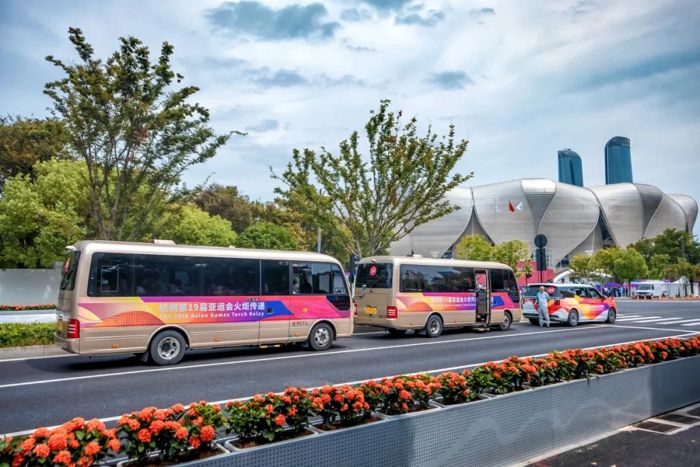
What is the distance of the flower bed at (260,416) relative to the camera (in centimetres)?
346

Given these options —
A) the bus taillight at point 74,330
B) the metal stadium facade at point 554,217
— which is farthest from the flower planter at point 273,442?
the metal stadium facade at point 554,217

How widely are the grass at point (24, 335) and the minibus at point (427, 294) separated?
947 centimetres

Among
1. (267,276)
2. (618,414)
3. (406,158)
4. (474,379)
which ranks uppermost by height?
(406,158)

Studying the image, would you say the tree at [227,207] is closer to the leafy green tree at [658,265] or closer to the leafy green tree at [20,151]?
the leafy green tree at [20,151]

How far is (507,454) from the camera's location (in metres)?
5.51

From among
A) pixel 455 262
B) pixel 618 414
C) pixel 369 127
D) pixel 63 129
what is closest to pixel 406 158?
pixel 369 127

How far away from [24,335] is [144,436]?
1164 cm

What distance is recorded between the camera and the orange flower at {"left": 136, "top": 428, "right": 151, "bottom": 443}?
3.75 metres

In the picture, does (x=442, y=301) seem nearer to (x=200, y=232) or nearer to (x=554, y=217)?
(x=200, y=232)

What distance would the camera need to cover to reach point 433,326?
18281 mm

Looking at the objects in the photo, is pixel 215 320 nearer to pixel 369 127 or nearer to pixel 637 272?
pixel 369 127

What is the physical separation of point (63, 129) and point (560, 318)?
20.8 meters

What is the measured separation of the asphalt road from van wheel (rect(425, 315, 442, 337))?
11.6 inches

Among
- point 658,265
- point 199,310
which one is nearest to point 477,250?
point 199,310
